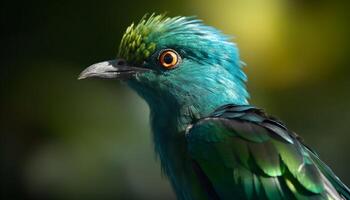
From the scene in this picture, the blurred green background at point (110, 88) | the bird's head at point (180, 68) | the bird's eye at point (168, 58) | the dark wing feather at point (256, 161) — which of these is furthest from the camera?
the blurred green background at point (110, 88)

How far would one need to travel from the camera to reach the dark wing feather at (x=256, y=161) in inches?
255

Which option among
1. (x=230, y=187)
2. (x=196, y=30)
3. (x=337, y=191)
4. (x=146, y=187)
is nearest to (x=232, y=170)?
(x=230, y=187)

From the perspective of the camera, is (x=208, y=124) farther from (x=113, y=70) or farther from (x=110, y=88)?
(x=110, y=88)

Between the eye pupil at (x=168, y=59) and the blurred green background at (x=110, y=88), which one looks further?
the blurred green background at (x=110, y=88)

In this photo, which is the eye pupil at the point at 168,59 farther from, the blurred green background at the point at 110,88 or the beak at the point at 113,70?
the blurred green background at the point at 110,88

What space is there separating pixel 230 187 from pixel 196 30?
1331mm

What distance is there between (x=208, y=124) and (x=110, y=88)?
4773mm

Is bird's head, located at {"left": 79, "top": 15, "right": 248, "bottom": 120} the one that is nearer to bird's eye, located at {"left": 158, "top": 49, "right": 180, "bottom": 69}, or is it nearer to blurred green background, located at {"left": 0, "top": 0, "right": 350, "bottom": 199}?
bird's eye, located at {"left": 158, "top": 49, "right": 180, "bottom": 69}

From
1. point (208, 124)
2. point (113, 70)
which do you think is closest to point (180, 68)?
point (113, 70)

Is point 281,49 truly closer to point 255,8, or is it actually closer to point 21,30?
point 255,8

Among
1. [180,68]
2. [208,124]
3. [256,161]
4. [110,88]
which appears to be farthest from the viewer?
[110,88]

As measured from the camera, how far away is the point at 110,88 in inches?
450

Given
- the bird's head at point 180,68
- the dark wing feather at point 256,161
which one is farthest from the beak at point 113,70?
the dark wing feather at point 256,161

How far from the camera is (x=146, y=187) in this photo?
11.7m
